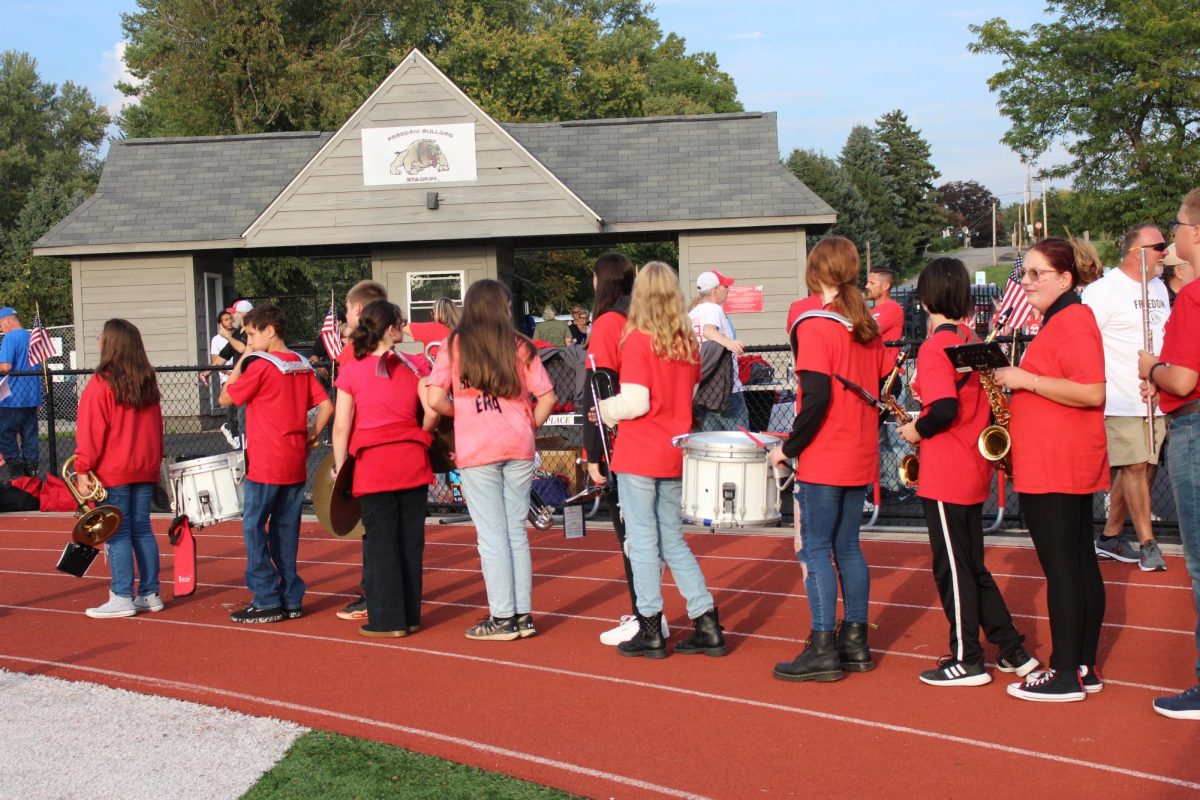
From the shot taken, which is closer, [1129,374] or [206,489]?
[206,489]

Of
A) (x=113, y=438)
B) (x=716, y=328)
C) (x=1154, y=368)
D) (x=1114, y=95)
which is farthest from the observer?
(x=1114, y=95)

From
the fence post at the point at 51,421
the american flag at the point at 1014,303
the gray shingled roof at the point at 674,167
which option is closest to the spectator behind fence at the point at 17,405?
the fence post at the point at 51,421

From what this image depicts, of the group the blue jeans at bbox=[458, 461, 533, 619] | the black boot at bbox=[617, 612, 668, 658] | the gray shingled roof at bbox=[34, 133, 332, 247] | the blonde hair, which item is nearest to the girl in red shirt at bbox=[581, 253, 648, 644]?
the black boot at bbox=[617, 612, 668, 658]

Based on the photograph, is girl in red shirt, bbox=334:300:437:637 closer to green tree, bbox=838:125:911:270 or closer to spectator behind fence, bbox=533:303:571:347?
spectator behind fence, bbox=533:303:571:347

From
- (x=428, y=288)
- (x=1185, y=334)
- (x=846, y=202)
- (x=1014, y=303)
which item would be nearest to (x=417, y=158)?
(x=428, y=288)

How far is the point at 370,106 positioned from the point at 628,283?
15216 mm

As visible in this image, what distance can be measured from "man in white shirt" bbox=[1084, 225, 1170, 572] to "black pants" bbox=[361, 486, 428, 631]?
4.53 meters

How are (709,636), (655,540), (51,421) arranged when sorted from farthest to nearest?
(51,421) < (709,636) < (655,540)

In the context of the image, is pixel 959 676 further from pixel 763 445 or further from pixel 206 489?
pixel 206 489

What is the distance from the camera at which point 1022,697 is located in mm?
5645

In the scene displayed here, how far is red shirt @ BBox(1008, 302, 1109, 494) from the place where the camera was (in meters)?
5.37

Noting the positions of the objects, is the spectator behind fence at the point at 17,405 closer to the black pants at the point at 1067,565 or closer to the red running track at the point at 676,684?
the red running track at the point at 676,684

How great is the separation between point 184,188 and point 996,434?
783 inches

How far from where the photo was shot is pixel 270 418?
765cm
